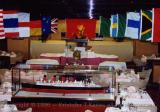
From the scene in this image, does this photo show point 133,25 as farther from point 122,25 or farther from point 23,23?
point 23,23

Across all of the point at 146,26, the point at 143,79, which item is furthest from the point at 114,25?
the point at 146,26

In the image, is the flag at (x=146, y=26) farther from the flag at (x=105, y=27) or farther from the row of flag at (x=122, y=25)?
the flag at (x=105, y=27)

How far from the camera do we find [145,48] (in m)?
20.3

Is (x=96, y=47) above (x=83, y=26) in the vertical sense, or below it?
below

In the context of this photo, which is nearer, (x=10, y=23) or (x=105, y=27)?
(x=10, y=23)

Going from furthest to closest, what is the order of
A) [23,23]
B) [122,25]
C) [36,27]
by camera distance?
[36,27]
[122,25]
[23,23]

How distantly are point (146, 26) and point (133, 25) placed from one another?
600 millimetres

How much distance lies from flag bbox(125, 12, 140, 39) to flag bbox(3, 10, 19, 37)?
3.29 meters

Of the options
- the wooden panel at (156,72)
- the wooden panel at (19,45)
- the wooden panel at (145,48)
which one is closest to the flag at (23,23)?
the wooden panel at (156,72)

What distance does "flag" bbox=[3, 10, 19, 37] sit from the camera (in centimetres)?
1030

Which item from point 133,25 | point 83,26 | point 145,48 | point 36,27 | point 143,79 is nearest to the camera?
point 133,25

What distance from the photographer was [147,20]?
31.0 ft

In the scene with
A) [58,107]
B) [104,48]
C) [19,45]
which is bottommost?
→ [58,107]

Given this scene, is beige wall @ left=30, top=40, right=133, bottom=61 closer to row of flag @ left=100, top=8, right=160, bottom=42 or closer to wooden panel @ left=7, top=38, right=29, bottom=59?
wooden panel @ left=7, top=38, right=29, bottom=59
